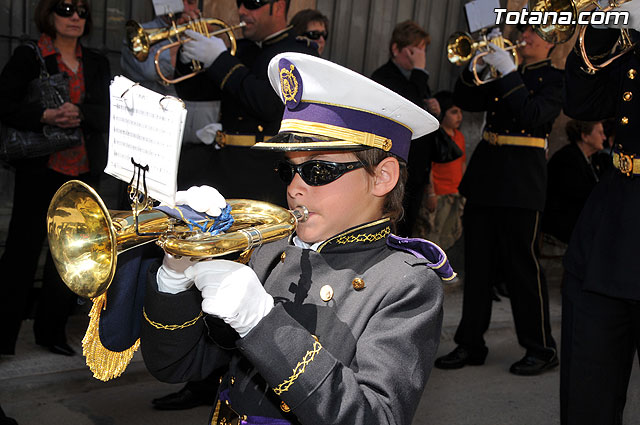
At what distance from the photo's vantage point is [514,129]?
4.66 meters

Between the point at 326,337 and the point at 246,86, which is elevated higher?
the point at 246,86

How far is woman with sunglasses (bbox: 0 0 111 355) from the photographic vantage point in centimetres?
399

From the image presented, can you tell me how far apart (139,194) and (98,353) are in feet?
1.82

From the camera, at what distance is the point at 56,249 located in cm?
167

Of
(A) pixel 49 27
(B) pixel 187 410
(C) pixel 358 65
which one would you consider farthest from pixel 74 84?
(C) pixel 358 65

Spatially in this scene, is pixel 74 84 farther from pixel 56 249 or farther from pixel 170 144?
pixel 170 144

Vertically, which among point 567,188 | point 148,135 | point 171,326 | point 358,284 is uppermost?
point 148,135

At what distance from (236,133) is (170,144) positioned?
2.46 meters

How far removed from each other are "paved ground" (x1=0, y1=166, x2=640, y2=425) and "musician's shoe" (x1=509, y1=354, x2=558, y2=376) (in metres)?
0.04

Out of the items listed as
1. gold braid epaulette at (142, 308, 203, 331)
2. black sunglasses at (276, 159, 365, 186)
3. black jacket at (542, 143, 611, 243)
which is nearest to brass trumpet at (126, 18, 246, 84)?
black sunglasses at (276, 159, 365, 186)

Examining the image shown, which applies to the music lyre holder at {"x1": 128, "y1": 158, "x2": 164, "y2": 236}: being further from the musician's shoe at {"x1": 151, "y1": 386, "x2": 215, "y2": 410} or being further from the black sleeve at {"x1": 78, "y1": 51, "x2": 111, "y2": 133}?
the black sleeve at {"x1": 78, "y1": 51, "x2": 111, "y2": 133}

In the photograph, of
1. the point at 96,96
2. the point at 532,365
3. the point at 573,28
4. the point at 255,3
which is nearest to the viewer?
the point at 573,28

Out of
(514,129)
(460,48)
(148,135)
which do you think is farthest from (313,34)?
(148,135)

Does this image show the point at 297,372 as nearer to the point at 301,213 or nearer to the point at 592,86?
the point at 301,213
